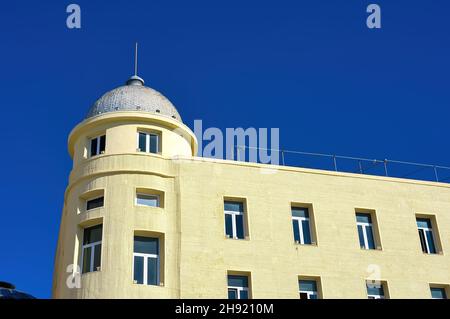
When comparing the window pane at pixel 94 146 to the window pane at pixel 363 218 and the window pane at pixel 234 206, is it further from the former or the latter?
the window pane at pixel 363 218

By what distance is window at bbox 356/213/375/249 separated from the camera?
3122 centimetres

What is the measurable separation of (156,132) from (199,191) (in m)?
3.62

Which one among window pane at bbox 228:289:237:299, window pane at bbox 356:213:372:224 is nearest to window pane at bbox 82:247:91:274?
window pane at bbox 228:289:237:299

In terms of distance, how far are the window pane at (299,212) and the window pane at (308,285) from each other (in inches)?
128

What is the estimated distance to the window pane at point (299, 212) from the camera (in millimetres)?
30986

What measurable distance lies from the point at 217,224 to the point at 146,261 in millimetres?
3583

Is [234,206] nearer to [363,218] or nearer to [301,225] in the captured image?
[301,225]

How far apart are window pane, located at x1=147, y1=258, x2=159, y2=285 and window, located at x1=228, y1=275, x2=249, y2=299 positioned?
3.17 meters

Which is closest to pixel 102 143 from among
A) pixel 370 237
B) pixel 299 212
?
pixel 299 212

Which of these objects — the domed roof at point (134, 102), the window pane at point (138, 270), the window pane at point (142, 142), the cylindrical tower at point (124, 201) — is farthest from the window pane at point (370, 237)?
the window pane at point (142, 142)

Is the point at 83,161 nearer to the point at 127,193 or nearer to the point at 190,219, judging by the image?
the point at 127,193

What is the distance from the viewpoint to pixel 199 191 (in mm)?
29703

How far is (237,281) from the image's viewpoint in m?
28.4

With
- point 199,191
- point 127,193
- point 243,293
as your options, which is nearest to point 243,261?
point 243,293
